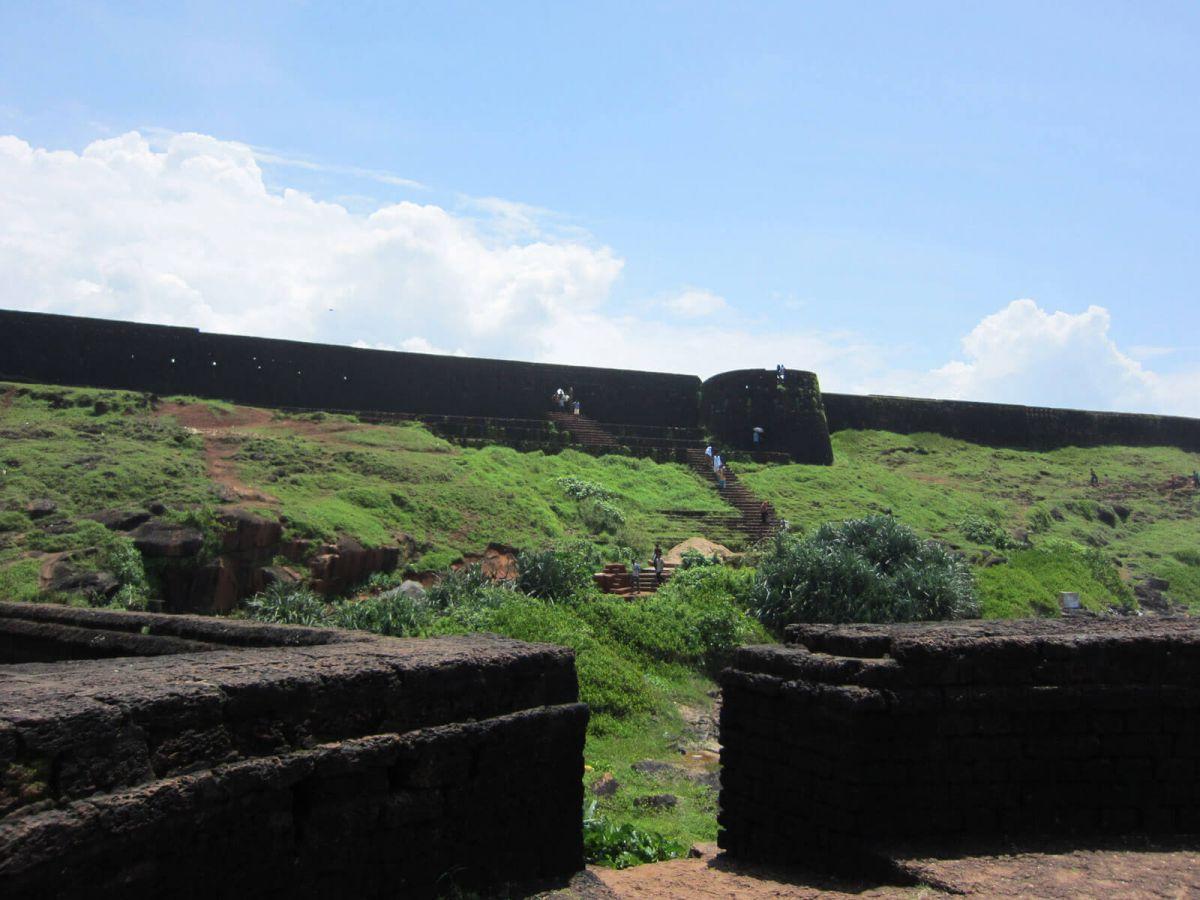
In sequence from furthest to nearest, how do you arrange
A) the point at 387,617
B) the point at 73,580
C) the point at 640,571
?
the point at 640,571
the point at 73,580
the point at 387,617

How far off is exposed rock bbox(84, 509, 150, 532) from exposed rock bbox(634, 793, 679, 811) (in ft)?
29.2

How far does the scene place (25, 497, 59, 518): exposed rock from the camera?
13102mm

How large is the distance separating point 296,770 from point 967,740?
2943mm

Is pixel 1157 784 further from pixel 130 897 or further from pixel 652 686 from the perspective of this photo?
pixel 652 686

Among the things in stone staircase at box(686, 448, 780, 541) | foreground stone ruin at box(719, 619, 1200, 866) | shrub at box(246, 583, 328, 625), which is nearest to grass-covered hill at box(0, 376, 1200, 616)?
stone staircase at box(686, 448, 780, 541)

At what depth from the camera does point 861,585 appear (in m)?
12.9

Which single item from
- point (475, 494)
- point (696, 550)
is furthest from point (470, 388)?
point (696, 550)

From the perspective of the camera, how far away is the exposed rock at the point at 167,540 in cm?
1246

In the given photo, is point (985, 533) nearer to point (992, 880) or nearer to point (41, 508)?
point (41, 508)

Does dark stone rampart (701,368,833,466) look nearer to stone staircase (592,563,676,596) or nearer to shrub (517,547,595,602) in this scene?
stone staircase (592,563,676,596)

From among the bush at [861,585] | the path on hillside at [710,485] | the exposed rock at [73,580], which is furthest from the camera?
the path on hillside at [710,485]

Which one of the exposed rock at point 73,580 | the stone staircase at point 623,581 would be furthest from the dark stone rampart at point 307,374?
the exposed rock at point 73,580

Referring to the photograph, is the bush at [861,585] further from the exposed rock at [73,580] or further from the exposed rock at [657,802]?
the exposed rock at [73,580]

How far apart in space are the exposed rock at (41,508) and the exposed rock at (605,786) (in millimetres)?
9513
